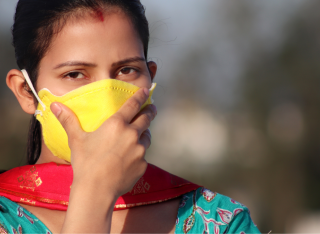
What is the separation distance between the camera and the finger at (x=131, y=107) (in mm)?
1479

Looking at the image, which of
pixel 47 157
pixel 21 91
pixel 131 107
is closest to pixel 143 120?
pixel 131 107

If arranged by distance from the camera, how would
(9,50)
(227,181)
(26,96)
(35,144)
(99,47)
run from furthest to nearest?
(227,181), (9,50), (35,144), (26,96), (99,47)

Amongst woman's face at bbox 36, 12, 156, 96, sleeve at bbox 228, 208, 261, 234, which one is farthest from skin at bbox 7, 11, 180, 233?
sleeve at bbox 228, 208, 261, 234

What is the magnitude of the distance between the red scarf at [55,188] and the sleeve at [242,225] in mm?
291

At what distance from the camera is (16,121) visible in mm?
8398

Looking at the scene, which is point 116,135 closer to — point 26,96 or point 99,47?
point 99,47

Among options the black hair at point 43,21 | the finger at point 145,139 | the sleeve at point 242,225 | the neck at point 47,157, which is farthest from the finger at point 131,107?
the sleeve at point 242,225

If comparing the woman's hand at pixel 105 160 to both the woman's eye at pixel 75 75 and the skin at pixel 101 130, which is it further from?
the woman's eye at pixel 75 75

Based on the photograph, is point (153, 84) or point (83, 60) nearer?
point (83, 60)

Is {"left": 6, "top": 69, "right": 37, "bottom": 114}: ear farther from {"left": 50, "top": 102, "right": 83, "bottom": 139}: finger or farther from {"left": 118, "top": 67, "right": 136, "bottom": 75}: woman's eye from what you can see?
{"left": 118, "top": 67, "right": 136, "bottom": 75}: woman's eye

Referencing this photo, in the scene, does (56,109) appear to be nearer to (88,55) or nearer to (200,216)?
(88,55)

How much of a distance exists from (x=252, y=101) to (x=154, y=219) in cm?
1015

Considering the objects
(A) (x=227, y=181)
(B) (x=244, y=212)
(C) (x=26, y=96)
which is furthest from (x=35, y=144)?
(A) (x=227, y=181)

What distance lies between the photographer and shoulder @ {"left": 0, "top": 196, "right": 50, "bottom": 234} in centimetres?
145
